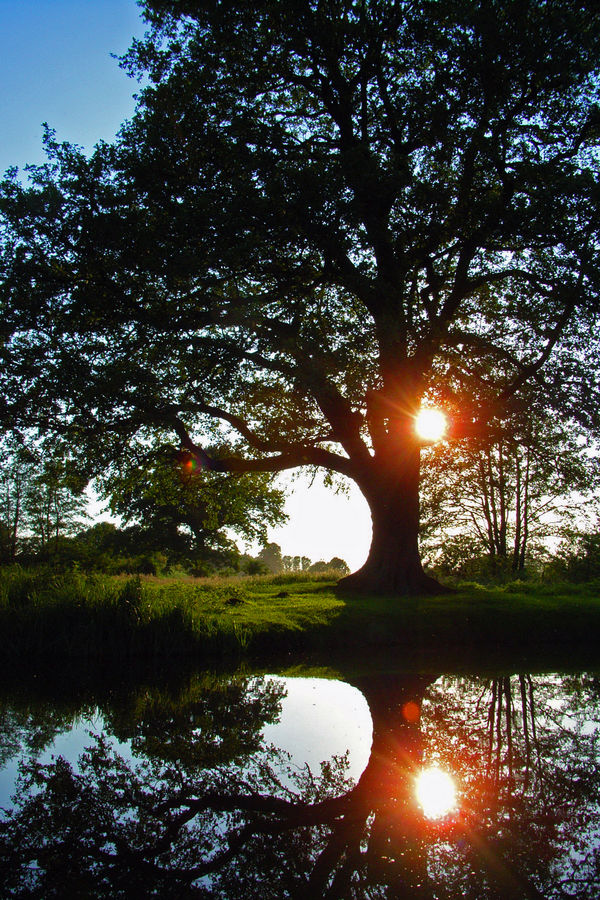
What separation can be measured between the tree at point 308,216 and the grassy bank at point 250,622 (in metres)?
Result: 4.27

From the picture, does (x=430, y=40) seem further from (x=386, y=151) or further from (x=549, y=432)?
(x=549, y=432)

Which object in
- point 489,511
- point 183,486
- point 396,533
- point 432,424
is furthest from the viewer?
point 489,511

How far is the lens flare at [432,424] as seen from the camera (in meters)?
16.1

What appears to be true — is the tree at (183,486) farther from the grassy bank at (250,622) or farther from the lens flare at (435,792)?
the lens flare at (435,792)

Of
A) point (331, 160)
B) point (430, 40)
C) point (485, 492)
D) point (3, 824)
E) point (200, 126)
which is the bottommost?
point (3, 824)

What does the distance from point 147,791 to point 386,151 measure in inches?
518

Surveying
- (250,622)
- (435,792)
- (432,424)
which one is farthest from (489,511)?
(435,792)

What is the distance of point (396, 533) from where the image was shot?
16203 millimetres

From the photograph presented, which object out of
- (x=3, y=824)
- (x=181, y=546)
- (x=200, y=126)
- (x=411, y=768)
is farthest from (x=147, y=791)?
(x=181, y=546)

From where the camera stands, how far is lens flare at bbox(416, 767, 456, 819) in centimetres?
417

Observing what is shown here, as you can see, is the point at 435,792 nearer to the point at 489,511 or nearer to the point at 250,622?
the point at 250,622

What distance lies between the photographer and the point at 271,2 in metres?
12.4

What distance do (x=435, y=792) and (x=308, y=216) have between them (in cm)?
996

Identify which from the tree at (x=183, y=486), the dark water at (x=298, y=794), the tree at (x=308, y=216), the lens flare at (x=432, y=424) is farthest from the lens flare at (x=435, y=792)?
the tree at (x=183, y=486)
